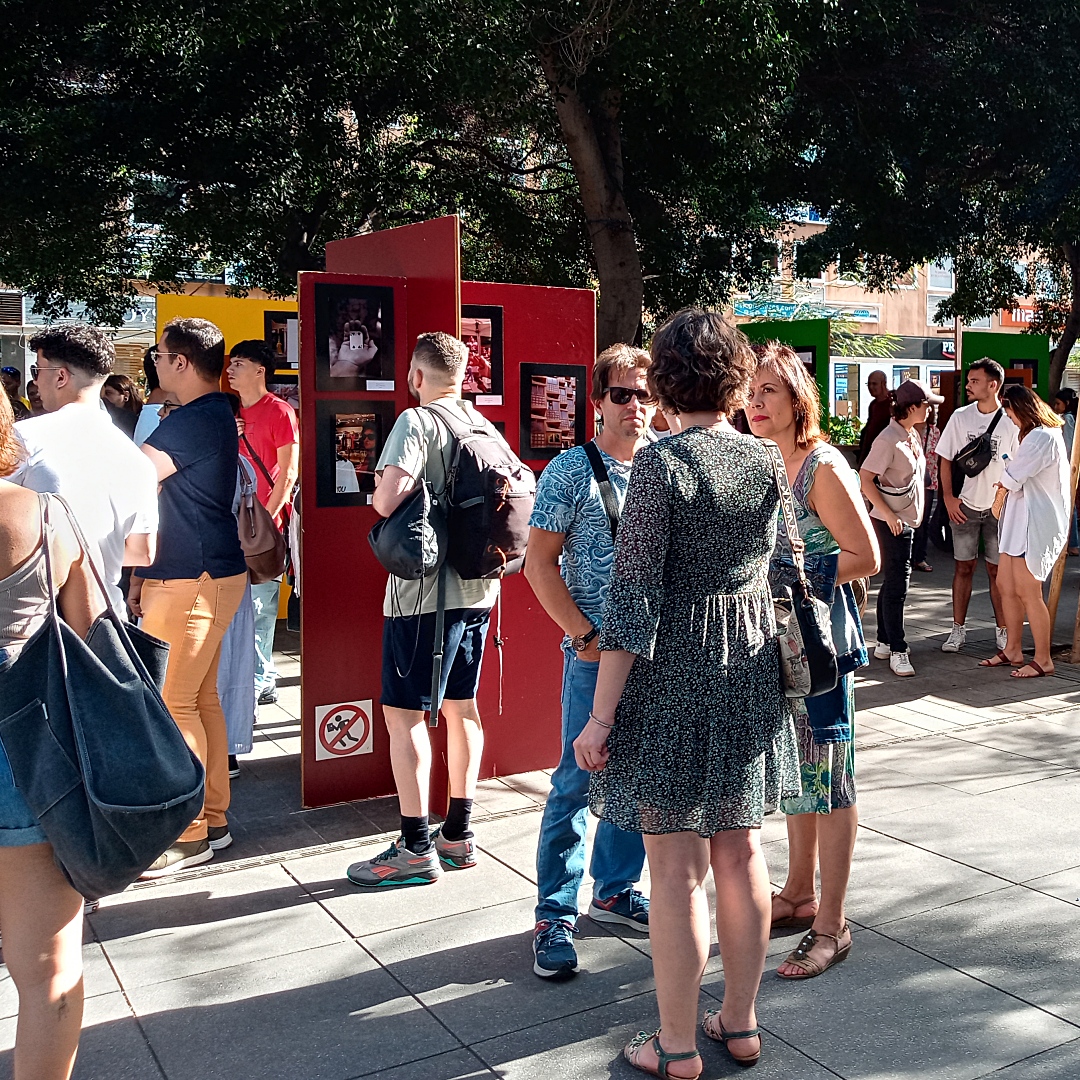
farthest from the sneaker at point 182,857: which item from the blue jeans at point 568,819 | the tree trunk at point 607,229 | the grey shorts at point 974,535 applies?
the tree trunk at point 607,229

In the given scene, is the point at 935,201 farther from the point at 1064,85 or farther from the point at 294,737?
the point at 294,737

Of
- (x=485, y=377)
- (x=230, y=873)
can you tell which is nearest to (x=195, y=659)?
(x=230, y=873)

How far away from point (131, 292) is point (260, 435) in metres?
8.94

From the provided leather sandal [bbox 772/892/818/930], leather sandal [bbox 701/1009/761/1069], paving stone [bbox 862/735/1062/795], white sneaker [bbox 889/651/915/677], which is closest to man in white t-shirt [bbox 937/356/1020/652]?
white sneaker [bbox 889/651/915/677]

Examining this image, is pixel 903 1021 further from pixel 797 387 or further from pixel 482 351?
pixel 482 351

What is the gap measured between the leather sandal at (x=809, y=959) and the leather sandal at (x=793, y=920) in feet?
0.71

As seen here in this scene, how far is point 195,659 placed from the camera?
446 cm

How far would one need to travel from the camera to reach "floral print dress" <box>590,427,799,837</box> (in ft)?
9.05

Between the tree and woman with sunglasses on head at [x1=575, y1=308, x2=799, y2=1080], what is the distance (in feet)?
31.4

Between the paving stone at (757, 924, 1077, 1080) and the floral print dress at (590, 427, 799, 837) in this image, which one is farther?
the paving stone at (757, 924, 1077, 1080)

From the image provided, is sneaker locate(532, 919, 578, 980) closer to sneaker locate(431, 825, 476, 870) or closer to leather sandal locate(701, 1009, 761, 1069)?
leather sandal locate(701, 1009, 761, 1069)

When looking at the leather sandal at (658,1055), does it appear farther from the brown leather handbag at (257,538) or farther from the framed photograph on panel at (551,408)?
the framed photograph on panel at (551,408)

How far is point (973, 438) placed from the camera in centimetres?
857

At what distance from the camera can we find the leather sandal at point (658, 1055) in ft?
9.55
